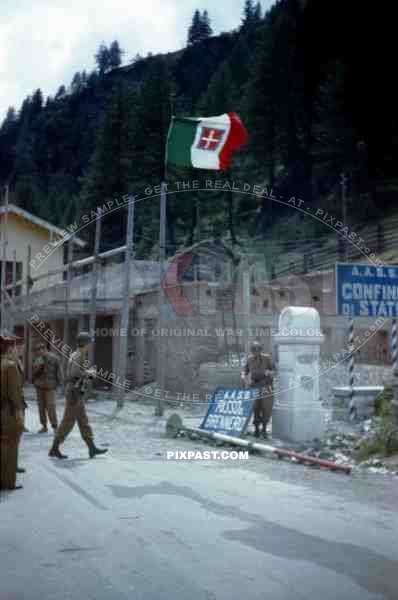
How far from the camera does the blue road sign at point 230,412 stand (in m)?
11.8

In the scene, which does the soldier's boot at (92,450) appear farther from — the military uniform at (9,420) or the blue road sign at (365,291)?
the blue road sign at (365,291)

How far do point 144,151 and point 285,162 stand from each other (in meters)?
12.7

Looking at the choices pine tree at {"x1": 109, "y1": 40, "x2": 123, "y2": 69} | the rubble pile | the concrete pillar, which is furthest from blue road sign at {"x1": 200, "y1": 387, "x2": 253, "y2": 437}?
pine tree at {"x1": 109, "y1": 40, "x2": 123, "y2": 69}

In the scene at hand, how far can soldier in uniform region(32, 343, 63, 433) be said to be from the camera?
12.8 metres

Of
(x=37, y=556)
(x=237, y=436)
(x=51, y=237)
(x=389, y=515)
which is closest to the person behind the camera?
(x=37, y=556)

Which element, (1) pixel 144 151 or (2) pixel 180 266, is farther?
(1) pixel 144 151

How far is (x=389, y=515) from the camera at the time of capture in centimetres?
677

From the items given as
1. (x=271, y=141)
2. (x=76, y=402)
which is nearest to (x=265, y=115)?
(x=271, y=141)

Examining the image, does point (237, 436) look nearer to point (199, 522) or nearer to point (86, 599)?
point (199, 522)

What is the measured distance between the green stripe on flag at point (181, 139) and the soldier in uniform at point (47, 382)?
18.8 feet

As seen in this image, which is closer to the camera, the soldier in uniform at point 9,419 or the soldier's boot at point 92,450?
the soldier in uniform at point 9,419

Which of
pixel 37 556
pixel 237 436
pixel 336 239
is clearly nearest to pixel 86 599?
pixel 37 556

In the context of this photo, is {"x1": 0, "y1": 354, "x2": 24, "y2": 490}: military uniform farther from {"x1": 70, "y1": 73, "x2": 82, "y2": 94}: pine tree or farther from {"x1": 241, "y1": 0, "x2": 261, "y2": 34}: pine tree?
{"x1": 70, "y1": 73, "x2": 82, "y2": 94}: pine tree

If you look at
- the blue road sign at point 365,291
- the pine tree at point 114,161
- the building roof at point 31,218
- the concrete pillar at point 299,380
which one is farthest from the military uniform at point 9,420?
the building roof at point 31,218
